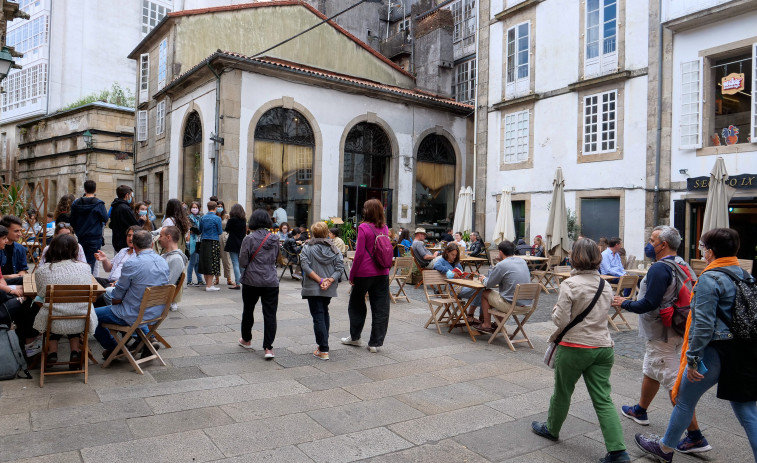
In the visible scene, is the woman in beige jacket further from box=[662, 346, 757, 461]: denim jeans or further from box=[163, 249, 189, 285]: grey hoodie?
box=[163, 249, 189, 285]: grey hoodie

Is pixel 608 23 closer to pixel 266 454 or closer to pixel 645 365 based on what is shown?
pixel 645 365

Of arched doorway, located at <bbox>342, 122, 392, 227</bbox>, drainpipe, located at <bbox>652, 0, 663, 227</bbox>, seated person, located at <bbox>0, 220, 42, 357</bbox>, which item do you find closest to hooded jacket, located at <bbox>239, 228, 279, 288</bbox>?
seated person, located at <bbox>0, 220, 42, 357</bbox>

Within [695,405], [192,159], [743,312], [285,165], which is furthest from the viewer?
[192,159]

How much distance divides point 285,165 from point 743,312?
52.8 ft

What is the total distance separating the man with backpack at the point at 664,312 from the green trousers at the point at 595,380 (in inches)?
18.6

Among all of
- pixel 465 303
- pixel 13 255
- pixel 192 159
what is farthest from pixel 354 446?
pixel 192 159

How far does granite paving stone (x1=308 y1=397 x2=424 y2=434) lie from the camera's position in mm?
3996

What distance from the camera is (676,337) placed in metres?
3.87

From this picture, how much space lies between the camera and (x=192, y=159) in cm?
1894

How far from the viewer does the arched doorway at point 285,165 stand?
1742cm

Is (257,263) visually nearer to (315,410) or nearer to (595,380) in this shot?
(315,410)

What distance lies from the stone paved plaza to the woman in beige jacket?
1.14 feet

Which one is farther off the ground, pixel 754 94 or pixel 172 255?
pixel 754 94

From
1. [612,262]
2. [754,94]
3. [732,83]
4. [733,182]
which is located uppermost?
[732,83]
